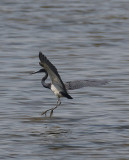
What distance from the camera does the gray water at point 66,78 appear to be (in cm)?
959

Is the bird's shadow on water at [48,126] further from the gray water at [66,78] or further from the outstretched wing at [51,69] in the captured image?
the outstretched wing at [51,69]

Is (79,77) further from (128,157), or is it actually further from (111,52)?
(128,157)

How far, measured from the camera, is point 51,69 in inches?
395

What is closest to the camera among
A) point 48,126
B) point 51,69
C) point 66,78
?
point 51,69

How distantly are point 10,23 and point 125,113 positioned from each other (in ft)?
38.8

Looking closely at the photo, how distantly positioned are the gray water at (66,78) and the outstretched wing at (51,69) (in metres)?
0.65

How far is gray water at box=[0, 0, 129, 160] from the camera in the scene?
959 centimetres

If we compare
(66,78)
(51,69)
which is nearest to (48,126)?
(51,69)

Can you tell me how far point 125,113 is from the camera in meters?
11.6

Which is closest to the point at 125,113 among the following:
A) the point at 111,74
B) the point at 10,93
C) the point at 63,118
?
the point at 63,118

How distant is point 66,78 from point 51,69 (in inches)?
181

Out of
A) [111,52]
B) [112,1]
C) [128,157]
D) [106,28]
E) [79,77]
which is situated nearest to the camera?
[128,157]

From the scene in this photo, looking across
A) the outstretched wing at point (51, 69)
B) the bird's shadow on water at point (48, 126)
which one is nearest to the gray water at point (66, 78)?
the bird's shadow on water at point (48, 126)

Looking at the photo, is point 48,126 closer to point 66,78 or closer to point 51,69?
point 51,69
